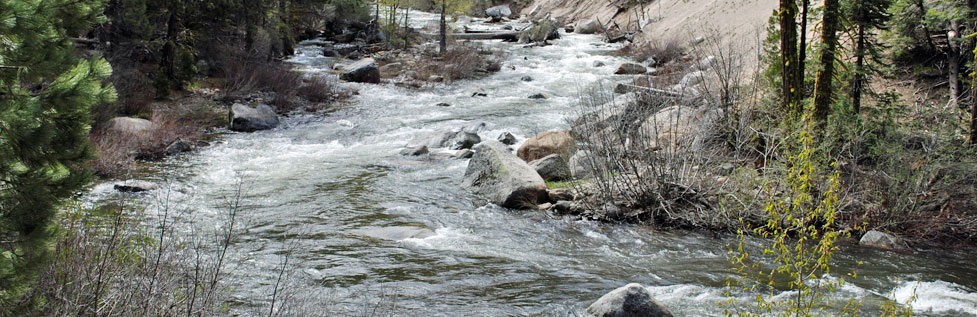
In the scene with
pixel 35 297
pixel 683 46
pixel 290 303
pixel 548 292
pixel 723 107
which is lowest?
A: pixel 548 292

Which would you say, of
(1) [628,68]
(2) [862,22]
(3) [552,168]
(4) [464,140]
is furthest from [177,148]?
(1) [628,68]

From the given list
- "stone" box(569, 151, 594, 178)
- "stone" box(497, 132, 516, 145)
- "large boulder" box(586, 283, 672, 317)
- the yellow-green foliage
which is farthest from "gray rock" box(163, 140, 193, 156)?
the yellow-green foliage

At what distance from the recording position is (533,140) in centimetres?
1349

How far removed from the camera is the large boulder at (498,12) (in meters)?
52.2

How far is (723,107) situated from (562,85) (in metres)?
11.7

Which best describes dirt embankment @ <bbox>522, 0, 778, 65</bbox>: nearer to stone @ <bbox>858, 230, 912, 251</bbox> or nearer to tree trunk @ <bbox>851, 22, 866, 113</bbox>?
tree trunk @ <bbox>851, 22, 866, 113</bbox>

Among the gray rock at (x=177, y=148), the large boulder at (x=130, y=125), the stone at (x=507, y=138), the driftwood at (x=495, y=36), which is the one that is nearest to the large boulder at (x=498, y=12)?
the driftwood at (x=495, y=36)

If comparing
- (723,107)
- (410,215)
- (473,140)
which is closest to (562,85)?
(473,140)

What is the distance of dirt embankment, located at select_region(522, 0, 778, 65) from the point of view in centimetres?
2627

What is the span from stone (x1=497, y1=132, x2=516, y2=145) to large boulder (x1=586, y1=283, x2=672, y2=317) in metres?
8.80

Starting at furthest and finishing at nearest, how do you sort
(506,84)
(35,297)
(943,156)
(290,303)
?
(506,84), (943,156), (290,303), (35,297)

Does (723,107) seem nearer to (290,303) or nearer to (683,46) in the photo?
(290,303)

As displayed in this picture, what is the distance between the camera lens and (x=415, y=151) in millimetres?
14305

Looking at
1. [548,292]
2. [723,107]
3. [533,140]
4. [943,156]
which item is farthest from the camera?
[533,140]
